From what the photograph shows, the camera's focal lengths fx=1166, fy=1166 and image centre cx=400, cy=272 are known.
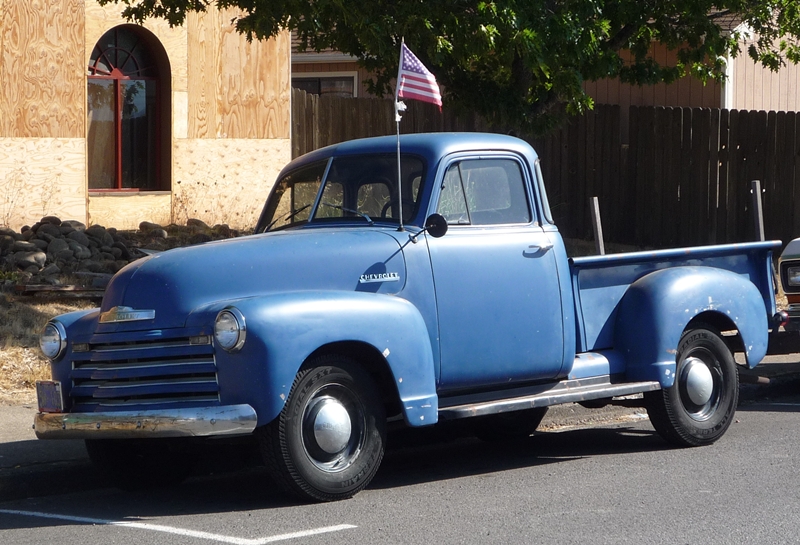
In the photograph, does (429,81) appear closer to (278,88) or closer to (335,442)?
(335,442)

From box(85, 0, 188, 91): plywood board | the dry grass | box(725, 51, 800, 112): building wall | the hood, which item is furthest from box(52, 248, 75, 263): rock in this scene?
box(725, 51, 800, 112): building wall

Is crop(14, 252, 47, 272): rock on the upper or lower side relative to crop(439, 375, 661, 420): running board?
upper

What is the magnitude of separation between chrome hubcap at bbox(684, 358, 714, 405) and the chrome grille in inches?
132

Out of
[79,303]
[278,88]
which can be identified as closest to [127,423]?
Result: [79,303]

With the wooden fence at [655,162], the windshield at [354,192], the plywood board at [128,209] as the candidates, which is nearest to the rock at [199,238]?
the plywood board at [128,209]

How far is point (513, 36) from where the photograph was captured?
1098 cm

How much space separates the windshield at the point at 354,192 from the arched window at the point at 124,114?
10156 millimetres

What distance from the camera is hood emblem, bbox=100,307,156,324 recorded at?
19.7 feet

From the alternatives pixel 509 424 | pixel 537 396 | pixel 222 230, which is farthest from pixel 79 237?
pixel 537 396

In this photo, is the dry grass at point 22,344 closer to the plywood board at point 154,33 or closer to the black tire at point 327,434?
the black tire at point 327,434

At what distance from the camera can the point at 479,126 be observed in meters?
14.4

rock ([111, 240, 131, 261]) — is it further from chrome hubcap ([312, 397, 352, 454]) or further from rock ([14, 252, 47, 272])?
chrome hubcap ([312, 397, 352, 454])

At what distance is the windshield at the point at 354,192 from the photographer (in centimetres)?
701

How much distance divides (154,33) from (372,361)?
11.6 meters
